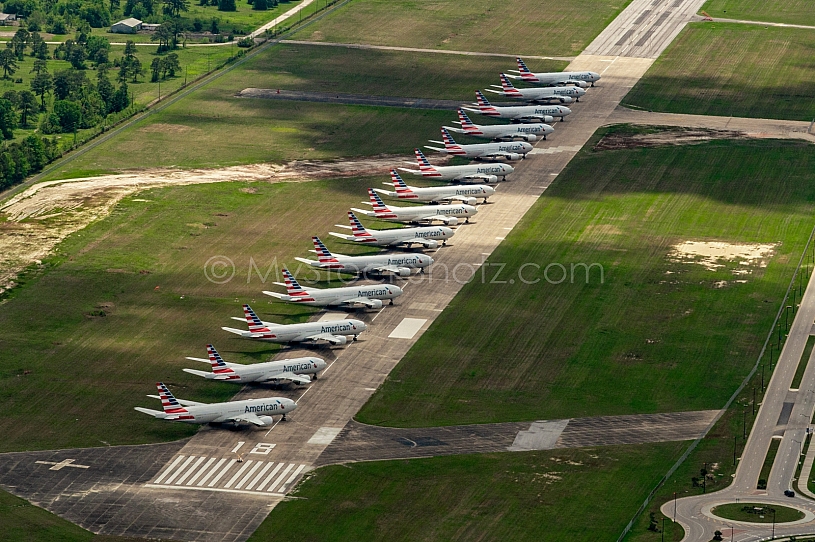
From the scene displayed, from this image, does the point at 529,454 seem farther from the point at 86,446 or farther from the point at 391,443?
the point at 86,446

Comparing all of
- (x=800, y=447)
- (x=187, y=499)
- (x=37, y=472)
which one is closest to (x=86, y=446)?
(x=37, y=472)

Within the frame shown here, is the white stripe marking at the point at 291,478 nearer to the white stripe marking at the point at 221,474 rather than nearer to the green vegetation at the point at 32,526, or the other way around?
the white stripe marking at the point at 221,474

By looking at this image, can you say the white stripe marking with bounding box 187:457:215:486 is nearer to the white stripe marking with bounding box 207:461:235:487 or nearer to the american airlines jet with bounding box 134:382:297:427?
the white stripe marking with bounding box 207:461:235:487

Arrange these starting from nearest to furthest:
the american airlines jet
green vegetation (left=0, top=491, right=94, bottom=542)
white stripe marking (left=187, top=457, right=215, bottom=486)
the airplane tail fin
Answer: green vegetation (left=0, top=491, right=94, bottom=542)
white stripe marking (left=187, top=457, right=215, bottom=486)
the airplane tail fin
the american airlines jet

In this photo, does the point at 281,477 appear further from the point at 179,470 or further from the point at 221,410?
the point at 221,410

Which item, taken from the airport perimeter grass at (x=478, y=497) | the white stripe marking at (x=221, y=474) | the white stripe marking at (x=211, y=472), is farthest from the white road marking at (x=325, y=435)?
the white stripe marking at (x=211, y=472)

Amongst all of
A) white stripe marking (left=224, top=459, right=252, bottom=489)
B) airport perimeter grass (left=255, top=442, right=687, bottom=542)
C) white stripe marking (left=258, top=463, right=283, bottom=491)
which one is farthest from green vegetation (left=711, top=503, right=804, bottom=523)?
white stripe marking (left=224, top=459, right=252, bottom=489)
